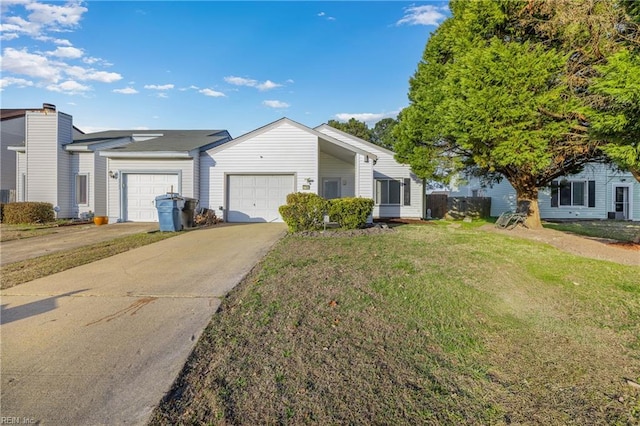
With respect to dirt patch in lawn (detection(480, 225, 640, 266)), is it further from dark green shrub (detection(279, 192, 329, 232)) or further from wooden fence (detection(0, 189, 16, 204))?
wooden fence (detection(0, 189, 16, 204))

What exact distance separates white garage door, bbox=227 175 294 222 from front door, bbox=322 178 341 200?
425 centimetres

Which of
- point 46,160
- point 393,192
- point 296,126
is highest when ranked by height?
point 296,126

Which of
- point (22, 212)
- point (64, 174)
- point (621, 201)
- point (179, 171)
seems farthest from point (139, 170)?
point (621, 201)

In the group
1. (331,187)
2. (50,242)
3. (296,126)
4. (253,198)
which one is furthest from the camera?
(331,187)

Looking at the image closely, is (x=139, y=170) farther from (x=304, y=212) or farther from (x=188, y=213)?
(x=304, y=212)

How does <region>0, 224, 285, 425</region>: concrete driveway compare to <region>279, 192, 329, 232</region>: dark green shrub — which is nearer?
<region>0, 224, 285, 425</region>: concrete driveway

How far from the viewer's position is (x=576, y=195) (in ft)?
62.2

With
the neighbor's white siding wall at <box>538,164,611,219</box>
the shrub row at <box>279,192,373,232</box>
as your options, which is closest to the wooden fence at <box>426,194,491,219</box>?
the neighbor's white siding wall at <box>538,164,611,219</box>

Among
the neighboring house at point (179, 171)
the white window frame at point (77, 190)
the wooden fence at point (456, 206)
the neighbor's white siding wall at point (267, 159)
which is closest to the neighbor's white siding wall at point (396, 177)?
the wooden fence at point (456, 206)

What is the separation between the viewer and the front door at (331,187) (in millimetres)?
17453

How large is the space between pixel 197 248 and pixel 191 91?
12430 mm

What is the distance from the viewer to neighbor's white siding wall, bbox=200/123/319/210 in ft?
43.9

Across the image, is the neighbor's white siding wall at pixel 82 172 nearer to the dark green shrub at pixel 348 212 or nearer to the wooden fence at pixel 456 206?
the dark green shrub at pixel 348 212

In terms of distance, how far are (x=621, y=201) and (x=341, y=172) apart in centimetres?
1747
